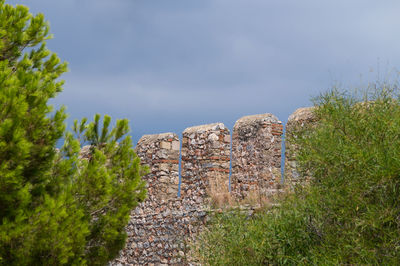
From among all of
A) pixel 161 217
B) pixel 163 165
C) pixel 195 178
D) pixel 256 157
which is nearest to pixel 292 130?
pixel 256 157

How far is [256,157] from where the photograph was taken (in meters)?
11.4

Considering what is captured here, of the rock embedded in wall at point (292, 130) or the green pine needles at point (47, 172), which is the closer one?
the green pine needles at point (47, 172)

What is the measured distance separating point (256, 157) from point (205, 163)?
1.29 metres

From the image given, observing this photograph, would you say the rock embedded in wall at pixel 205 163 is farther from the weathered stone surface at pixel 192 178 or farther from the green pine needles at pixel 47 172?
the green pine needles at pixel 47 172

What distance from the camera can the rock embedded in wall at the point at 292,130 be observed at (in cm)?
958

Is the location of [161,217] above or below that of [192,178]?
below

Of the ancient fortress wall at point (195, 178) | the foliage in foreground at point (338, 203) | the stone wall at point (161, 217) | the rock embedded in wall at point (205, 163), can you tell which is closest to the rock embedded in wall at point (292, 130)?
the ancient fortress wall at point (195, 178)

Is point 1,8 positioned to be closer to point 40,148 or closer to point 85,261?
point 40,148

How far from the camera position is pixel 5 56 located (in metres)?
9.45

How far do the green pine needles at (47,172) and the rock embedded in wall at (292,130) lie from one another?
278cm

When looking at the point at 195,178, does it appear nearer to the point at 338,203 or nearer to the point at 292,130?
the point at 292,130

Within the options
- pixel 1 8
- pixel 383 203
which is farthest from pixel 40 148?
pixel 383 203

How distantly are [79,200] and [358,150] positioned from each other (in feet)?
15.4

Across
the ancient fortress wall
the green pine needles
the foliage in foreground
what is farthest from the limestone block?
the foliage in foreground
